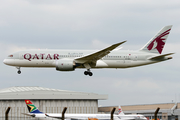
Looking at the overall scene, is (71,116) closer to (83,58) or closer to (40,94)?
(83,58)

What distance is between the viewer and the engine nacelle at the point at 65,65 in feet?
179

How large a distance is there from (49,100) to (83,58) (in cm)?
3087

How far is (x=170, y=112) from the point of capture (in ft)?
261

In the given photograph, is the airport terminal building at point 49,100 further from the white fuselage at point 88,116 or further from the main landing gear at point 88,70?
the white fuselage at point 88,116

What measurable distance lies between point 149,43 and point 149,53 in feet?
7.95

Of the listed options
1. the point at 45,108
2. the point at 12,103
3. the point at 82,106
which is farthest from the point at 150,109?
the point at 12,103

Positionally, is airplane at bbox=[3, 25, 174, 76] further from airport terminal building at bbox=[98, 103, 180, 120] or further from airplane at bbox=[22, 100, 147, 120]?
airport terminal building at bbox=[98, 103, 180, 120]

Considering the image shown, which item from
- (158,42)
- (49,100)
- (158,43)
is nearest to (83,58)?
(158,43)

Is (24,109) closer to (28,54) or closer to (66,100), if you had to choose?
(66,100)

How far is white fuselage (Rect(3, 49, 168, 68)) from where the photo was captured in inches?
2216

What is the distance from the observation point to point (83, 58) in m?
56.0

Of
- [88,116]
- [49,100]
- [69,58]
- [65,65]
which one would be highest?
[69,58]

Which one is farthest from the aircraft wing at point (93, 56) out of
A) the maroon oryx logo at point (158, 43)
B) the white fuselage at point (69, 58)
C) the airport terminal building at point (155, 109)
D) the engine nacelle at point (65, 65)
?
the airport terminal building at point (155, 109)

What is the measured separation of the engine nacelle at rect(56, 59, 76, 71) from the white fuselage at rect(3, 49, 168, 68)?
4.47ft
